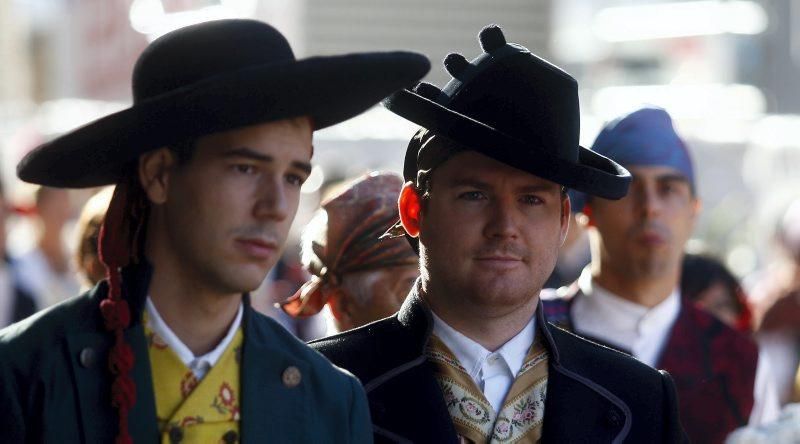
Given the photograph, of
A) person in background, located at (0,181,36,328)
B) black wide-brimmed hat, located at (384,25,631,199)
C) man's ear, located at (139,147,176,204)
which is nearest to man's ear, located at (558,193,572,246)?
black wide-brimmed hat, located at (384,25,631,199)

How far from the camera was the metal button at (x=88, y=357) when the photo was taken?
3.00 meters

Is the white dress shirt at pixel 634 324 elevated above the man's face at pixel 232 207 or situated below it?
below

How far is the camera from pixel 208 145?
3.04 meters

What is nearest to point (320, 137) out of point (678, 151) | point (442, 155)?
point (678, 151)

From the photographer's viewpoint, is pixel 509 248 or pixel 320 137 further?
pixel 320 137

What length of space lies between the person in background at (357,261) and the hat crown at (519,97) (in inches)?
35.1

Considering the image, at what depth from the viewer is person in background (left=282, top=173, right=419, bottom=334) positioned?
438 cm

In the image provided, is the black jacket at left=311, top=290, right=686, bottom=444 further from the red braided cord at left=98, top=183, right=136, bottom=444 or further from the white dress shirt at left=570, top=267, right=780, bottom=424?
the white dress shirt at left=570, top=267, right=780, bottom=424

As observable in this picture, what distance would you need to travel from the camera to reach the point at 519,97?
3508 mm

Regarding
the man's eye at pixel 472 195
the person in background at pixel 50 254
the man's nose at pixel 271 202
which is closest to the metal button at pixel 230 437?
the man's nose at pixel 271 202

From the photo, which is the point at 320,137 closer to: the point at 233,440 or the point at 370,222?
the point at 370,222

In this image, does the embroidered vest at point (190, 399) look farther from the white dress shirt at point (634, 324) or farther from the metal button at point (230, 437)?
the white dress shirt at point (634, 324)

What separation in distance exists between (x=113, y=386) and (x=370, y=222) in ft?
5.20

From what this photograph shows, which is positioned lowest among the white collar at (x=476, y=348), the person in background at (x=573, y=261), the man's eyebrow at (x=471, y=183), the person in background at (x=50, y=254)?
the person in background at (x=573, y=261)
